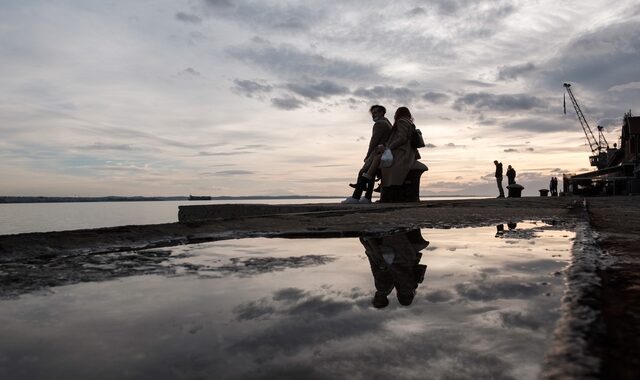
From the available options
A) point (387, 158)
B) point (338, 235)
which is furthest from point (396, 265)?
point (387, 158)

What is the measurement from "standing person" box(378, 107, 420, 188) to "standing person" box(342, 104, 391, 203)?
25 cm

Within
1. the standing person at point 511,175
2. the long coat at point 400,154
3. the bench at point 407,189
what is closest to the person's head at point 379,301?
the long coat at point 400,154

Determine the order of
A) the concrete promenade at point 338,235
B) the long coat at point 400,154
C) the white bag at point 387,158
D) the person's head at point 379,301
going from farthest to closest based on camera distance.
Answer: the long coat at point 400,154 < the white bag at point 387,158 < the person's head at point 379,301 < the concrete promenade at point 338,235

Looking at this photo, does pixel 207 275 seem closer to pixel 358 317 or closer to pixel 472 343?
pixel 358 317

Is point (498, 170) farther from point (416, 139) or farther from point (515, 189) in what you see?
point (416, 139)

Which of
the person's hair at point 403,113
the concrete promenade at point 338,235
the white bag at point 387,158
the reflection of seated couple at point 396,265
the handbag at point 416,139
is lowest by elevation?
the reflection of seated couple at point 396,265

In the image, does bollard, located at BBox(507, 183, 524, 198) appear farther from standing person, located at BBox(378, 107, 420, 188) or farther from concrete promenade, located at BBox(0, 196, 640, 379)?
concrete promenade, located at BBox(0, 196, 640, 379)

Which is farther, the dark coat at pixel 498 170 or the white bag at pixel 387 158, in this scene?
the dark coat at pixel 498 170

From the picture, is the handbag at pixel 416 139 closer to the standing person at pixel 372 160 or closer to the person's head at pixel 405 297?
the standing person at pixel 372 160

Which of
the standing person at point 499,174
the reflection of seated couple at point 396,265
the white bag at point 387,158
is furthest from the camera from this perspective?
the standing person at point 499,174

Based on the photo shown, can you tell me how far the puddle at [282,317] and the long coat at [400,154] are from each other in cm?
896

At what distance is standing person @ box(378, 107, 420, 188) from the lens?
36.9 feet

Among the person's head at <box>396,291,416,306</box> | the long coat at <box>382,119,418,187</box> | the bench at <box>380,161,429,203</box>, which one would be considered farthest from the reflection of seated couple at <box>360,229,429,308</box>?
the bench at <box>380,161,429,203</box>

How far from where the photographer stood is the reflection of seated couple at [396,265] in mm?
1574
